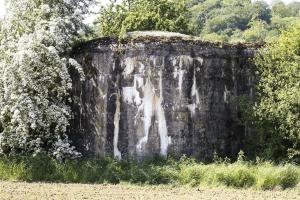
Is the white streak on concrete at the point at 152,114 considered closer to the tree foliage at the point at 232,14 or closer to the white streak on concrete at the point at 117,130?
the white streak on concrete at the point at 117,130

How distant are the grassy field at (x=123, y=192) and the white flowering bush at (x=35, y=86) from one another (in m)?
1.91

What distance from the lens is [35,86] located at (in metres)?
12.4

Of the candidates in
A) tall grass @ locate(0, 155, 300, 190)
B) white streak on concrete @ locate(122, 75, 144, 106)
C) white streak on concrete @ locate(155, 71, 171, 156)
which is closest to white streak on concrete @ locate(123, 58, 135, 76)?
white streak on concrete @ locate(122, 75, 144, 106)

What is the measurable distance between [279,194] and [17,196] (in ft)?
15.3

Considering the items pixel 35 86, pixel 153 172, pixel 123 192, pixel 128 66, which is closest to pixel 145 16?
pixel 128 66

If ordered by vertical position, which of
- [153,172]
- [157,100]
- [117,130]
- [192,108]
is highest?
[157,100]

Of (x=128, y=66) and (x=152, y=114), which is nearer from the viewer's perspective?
(x=152, y=114)

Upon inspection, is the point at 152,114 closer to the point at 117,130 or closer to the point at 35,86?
the point at 117,130

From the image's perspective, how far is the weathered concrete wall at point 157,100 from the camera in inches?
500

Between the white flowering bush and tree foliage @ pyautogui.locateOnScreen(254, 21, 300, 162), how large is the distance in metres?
4.40

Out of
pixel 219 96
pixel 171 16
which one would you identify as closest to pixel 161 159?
pixel 219 96

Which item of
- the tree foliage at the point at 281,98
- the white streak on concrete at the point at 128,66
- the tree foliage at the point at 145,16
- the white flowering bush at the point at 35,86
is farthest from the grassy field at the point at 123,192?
the tree foliage at the point at 145,16

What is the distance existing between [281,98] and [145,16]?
10117mm

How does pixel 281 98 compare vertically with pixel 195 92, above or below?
below
